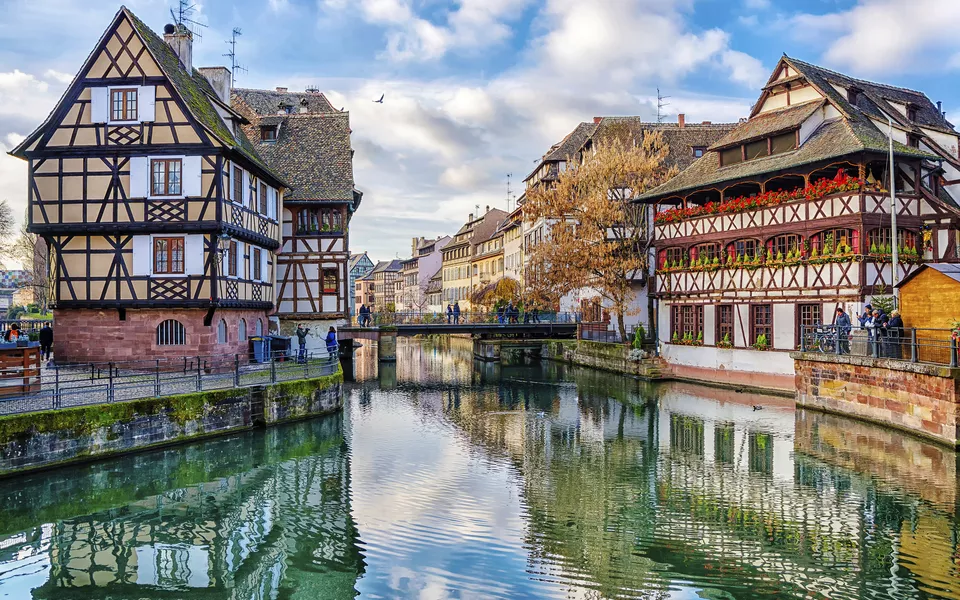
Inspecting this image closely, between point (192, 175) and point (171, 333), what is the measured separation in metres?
5.31

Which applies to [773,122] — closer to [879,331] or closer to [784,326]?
[784,326]

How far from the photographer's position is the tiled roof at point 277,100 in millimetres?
46834

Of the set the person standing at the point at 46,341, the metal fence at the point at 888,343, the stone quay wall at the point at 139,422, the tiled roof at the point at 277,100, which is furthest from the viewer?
the tiled roof at the point at 277,100

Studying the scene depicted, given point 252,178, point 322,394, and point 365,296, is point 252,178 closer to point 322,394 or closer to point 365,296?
point 322,394

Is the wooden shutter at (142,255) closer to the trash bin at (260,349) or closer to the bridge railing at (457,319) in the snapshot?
the trash bin at (260,349)

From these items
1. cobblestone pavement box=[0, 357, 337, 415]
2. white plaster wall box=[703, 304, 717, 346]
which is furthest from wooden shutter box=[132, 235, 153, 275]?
white plaster wall box=[703, 304, 717, 346]

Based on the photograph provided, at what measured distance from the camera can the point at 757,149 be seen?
1217 inches

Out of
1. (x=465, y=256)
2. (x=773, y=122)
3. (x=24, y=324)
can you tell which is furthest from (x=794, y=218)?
(x=465, y=256)

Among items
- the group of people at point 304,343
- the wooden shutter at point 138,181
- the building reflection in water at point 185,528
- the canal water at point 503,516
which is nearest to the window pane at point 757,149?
the canal water at point 503,516

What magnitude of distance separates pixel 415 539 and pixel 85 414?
8.90 meters

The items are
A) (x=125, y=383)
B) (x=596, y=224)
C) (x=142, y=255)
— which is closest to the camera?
(x=125, y=383)

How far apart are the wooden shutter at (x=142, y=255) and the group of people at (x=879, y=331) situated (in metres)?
22.2

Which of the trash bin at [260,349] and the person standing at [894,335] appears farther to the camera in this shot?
the trash bin at [260,349]

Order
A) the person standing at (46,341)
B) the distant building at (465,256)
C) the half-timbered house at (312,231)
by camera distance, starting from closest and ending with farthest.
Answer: the person standing at (46,341) < the half-timbered house at (312,231) < the distant building at (465,256)
